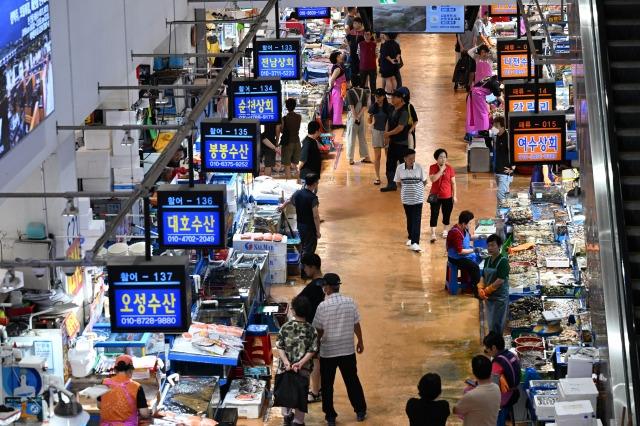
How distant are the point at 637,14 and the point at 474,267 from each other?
13.8 ft

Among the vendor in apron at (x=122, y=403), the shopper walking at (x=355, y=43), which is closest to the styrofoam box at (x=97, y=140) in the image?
the vendor in apron at (x=122, y=403)

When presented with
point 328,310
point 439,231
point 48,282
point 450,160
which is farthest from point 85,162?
point 450,160

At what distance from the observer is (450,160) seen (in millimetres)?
23219

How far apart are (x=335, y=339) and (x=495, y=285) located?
2.15m

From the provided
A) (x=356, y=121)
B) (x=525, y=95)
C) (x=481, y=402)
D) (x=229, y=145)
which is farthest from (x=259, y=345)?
(x=356, y=121)

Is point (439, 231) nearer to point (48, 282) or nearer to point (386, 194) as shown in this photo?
point (386, 194)

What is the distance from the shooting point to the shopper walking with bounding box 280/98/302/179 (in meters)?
20.8

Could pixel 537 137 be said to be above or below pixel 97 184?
above

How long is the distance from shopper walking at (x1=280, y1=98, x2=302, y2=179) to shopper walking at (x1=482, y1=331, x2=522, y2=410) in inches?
375

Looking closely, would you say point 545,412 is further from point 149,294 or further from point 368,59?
point 368,59

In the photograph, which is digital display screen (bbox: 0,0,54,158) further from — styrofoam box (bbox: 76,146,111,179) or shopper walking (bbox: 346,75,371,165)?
shopper walking (bbox: 346,75,371,165)

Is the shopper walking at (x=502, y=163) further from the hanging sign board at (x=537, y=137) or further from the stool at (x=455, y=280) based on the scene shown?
the hanging sign board at (x=537, y=137)

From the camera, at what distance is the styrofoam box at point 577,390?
11.0 metres

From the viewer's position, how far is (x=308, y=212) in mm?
16734
